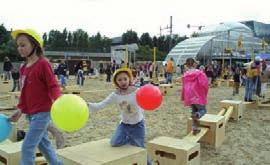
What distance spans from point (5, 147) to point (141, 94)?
6.62 feet

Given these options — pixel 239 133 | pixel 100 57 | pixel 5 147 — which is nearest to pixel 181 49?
pixel 100 57

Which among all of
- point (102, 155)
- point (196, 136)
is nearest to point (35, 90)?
point (102, 155)

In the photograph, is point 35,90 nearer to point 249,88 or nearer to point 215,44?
point 249,88

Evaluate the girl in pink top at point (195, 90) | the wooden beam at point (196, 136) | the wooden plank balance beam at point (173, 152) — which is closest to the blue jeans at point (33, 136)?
the wooden plank balance beam at point (173, 152)

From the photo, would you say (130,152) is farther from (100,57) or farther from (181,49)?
(100,57)

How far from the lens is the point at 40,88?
4.03 m

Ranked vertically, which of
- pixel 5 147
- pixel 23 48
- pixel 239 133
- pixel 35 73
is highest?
pixel 23 48

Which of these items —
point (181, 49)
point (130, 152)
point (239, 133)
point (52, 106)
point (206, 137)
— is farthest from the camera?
point (181, 49)

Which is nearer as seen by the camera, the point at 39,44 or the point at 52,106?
the point at 52,106

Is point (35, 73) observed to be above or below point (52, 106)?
above

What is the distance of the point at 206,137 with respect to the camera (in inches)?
281

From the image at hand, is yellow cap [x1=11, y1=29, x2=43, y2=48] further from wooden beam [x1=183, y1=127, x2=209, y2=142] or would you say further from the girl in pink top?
the girl in pink top

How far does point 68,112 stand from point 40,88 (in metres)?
0.57

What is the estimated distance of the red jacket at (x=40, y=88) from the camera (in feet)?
13.2
